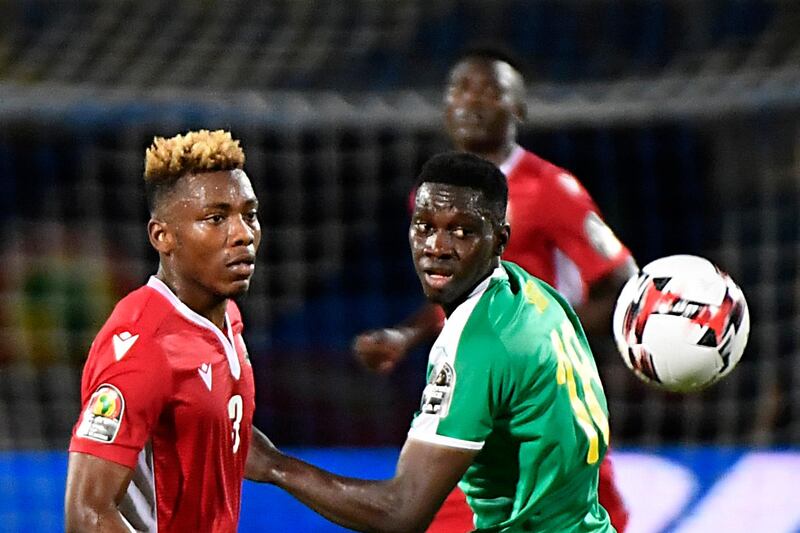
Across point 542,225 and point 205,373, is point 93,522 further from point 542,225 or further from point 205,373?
point 542,225

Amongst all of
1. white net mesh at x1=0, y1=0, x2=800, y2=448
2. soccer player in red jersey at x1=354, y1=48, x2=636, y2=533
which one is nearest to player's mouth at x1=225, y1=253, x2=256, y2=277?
soccer player in red jersey at x1=354, y1=48, x2=636, y2=533

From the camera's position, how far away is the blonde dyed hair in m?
3.06

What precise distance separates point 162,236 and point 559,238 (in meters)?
1.56

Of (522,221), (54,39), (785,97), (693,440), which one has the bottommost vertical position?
(693,440)

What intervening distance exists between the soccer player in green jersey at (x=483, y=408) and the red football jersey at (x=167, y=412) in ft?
0.54

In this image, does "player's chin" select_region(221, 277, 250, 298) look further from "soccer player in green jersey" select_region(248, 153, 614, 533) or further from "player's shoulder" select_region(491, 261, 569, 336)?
"player's shoulder" select_region(491, 261, 569, 336)

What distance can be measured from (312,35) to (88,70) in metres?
1.26

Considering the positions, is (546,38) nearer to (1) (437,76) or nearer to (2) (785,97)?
(1) (437,76)

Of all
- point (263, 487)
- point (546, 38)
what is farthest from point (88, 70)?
point (263, 487)

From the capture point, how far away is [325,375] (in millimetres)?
7336

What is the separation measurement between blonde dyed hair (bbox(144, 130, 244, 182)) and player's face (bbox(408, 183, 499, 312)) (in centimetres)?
45

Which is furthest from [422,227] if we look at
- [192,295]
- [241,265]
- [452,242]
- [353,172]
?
[353,172]

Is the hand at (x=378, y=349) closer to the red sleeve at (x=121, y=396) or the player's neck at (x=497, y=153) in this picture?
the player's neck at (x=497, y=153)

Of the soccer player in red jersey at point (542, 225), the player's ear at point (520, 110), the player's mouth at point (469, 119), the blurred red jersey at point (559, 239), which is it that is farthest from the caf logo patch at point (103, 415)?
the player's ear at point (520, 110)
